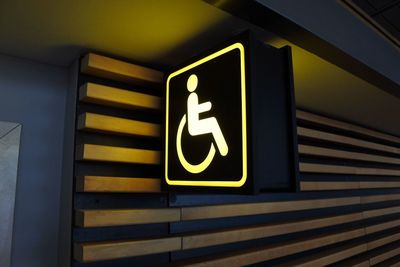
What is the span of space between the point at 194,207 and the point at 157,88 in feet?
2.77

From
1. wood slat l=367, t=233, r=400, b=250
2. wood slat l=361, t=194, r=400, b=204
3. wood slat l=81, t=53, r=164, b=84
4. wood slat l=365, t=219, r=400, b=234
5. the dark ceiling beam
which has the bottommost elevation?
wood slat l=367, t=233, r=400, b=250

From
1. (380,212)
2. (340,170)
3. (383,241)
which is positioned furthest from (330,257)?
(380,212)

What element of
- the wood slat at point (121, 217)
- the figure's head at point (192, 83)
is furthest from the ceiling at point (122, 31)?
the wood slat at point (121, 217)

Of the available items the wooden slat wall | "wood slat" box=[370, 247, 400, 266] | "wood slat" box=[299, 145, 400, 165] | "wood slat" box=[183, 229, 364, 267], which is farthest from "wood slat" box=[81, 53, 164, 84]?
"wood slat" box=[370, 247, 400, 266]

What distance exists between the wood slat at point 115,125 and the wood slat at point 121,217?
17.8 inches

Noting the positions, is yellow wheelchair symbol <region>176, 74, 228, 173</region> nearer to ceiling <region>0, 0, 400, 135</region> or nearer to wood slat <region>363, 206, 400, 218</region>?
ceiling <region>0, 0, 400, 135</region>

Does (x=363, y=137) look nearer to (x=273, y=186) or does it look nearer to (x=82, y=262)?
(x=273, y=186)

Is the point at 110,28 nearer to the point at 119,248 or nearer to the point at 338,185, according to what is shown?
the point at 119,248


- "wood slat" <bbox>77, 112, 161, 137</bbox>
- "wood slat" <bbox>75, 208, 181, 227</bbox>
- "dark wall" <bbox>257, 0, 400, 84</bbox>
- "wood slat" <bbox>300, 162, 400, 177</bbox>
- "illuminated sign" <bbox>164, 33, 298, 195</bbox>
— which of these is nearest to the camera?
"illuminated sign" <bbox>164, 33, 298, 195</bbox>

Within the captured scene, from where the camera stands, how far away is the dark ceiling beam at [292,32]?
1357 mm

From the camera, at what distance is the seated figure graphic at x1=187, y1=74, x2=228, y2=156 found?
1.39m

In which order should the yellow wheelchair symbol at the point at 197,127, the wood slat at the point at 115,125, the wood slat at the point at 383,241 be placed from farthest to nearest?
A: the wood slat at the point at 383,241, the wood slat at the point at 115,125, the yellow wheelchair symbol at the point at 197,127

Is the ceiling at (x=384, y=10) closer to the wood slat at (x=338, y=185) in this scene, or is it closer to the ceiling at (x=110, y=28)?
the wood slat at (x=338, y=185)

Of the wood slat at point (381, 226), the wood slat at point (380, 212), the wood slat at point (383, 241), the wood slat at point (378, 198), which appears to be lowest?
the wood slat at point (383, 241)
